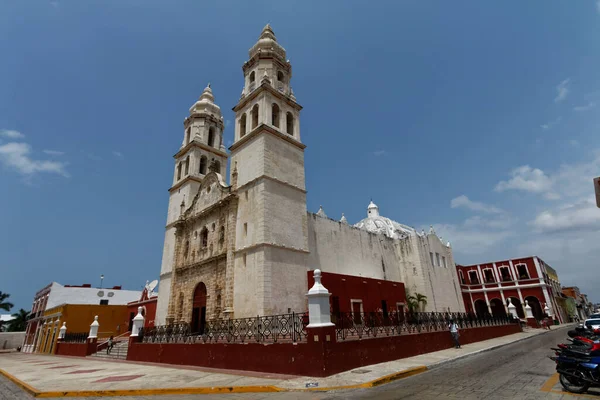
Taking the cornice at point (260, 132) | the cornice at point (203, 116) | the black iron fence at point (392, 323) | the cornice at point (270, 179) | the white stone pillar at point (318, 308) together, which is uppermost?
the cornice at point (203, 116)

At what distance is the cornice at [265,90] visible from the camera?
73.6ft

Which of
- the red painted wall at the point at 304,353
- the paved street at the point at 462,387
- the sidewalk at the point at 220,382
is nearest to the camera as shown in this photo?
the paved street at the point at 462,387

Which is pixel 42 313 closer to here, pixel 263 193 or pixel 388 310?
pixel 263 193

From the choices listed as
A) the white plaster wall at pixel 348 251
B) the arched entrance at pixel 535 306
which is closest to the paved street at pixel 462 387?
the white plaster wall at pixel 348 251

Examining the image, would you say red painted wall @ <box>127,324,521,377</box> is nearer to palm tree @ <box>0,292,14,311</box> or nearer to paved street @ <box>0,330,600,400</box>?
paved street @ <box>0,330,600,400</box>

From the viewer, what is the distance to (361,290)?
22.4m

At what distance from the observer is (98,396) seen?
8.37 metres

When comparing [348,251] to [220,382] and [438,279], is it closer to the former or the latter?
[438,279]

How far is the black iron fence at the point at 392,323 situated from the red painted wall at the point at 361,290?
10.3ft

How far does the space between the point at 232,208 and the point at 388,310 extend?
13.9m

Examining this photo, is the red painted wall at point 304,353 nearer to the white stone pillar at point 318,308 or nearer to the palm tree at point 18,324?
the white stone pillar at point 318,308

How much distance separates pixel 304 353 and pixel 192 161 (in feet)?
72.4

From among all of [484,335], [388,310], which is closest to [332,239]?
[388,310]

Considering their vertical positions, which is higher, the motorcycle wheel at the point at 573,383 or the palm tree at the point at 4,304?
the palm tree at the point at 4,304
